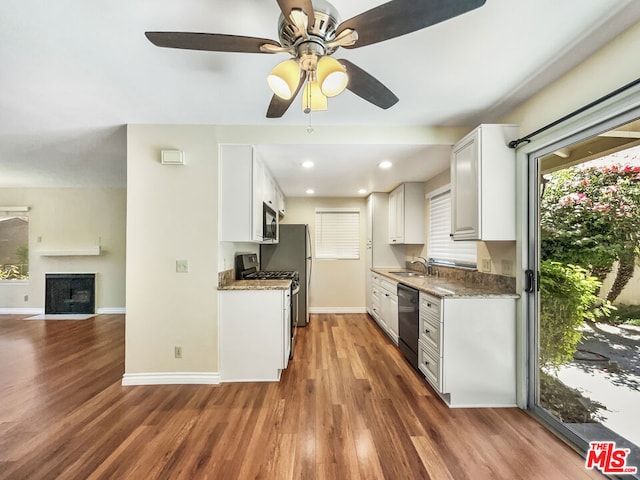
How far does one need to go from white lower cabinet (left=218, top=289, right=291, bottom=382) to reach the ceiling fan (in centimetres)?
186

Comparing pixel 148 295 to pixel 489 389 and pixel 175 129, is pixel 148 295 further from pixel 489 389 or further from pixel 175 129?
pixel 489 389

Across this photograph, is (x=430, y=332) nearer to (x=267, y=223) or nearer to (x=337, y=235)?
(x=267, y=223)

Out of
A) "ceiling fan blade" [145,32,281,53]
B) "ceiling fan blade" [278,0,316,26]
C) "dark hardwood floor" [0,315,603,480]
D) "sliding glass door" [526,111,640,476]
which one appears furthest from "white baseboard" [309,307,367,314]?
"ceiling fan blade" [278,0,316,26]


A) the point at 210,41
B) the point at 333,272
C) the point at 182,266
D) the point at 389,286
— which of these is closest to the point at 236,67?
the point at 210,41

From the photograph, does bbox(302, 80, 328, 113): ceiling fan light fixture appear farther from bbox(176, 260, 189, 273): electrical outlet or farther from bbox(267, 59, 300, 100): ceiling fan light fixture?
bbox(176, 260, 189, 273): electrical outlet

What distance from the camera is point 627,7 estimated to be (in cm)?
131

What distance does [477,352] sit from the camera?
7.42 feet

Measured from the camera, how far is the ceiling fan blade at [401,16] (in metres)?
0.98

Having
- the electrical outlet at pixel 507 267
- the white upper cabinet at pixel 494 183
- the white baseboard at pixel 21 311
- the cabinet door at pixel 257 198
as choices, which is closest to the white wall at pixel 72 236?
the white baseboard at pixel 21 311

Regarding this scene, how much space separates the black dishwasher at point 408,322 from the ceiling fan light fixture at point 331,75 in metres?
2.14

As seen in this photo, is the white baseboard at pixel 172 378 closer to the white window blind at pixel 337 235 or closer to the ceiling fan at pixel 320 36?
the ceiling fan at pixel 320 36

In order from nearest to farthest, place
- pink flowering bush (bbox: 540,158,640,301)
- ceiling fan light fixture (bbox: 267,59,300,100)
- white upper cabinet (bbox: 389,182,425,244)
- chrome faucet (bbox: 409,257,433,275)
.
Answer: ceiling fan light fixture (bbox: 267,59,300,100), pink flowering bush (bbox: 540,158,640,301), chrome faucet (bbox: 409,257,433,275), white upper cabinet (bbox: 389,182,425,244)

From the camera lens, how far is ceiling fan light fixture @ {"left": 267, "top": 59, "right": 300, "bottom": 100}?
4.12ft

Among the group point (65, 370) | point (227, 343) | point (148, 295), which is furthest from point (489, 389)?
point (65, 370)
